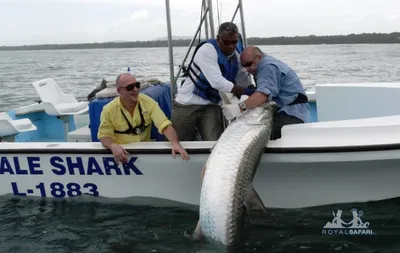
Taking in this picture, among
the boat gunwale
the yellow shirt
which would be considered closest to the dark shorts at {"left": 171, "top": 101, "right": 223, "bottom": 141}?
the yellow shirt

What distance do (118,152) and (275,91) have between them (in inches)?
60.4

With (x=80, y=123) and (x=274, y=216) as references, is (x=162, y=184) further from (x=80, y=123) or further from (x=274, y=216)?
(x=80, y=123)

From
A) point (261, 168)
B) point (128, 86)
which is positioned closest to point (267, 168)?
point (261, 168)

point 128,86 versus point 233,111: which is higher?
point 128,86

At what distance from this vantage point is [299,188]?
473 centimetres

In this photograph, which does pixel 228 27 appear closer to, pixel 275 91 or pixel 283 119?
pixel 275 91

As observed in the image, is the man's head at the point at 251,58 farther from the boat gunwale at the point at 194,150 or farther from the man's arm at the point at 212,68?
the boat gunwale at the point at 194,150

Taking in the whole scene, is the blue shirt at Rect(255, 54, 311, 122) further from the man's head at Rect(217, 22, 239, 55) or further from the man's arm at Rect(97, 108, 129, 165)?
the man's arm at Rect(97, 108, 129, 165)

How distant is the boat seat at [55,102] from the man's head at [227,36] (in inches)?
118

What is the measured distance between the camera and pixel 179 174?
4891 mm

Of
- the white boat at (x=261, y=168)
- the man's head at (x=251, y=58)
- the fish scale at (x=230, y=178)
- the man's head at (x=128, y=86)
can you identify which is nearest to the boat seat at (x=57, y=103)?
the white boat at (x=261, y=168)

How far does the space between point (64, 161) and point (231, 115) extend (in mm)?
1778

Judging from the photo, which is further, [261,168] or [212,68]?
[212,68]

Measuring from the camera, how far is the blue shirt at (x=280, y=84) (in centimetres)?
452
